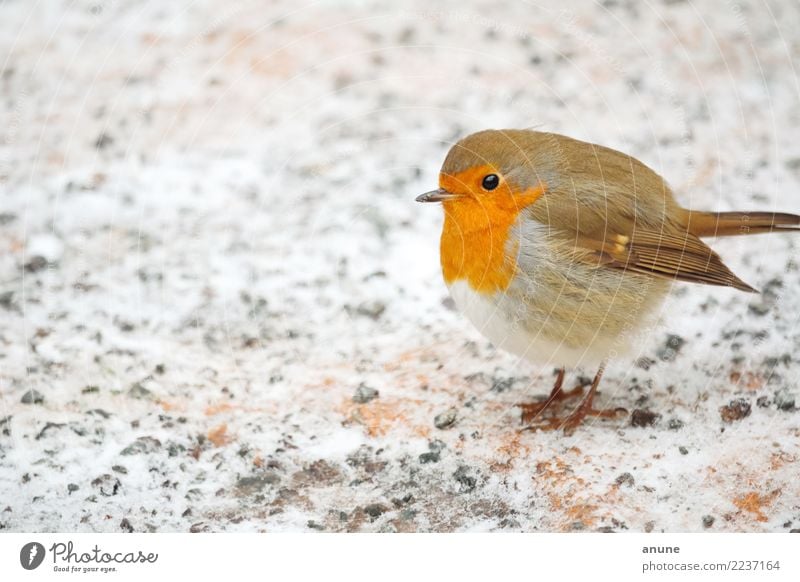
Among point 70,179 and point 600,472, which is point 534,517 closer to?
point 600,472

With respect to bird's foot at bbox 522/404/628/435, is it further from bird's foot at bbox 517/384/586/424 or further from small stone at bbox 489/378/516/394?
small stone at bbox 489/378/516/394

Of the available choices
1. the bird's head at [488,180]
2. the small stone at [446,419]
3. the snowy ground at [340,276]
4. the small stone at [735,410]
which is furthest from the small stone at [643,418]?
the bird's head at [488,180]

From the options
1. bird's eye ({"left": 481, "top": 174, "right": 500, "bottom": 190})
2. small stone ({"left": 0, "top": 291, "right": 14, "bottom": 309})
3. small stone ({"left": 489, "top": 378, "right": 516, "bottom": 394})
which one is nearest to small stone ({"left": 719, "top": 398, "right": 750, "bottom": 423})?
small stone ({"left": 489, "top": 378, "right": 516, "bottom": 394})

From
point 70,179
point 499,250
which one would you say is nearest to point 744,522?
point 499,250

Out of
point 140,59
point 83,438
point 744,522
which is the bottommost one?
point 744,522

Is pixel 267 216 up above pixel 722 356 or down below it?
above

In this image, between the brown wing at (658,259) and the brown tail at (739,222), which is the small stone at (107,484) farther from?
the brown tail at (739,222)

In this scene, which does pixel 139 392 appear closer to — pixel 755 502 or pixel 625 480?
pixel 625 480
